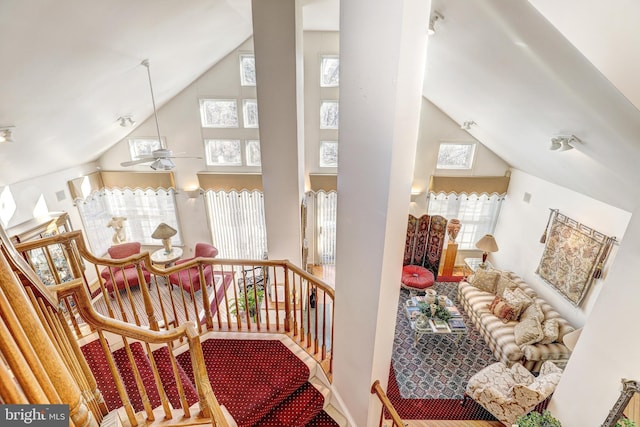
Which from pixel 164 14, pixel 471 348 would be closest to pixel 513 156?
pixel 471 348

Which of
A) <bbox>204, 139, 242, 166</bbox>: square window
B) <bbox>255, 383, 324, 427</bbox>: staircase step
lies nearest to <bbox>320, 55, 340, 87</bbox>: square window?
<bbox>204, 139, 242, 166</bbox>: square window

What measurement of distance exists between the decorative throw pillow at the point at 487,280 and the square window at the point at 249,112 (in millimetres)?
5541

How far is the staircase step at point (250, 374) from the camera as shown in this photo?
2.28 m

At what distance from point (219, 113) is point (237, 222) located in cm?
248

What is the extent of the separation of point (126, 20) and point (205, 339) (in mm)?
3039

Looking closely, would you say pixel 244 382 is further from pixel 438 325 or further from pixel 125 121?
pixel 125 121

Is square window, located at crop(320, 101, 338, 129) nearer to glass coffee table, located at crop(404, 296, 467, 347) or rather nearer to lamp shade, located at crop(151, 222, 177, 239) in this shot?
lamp shade, located at crop(151, 222, 177, 239)

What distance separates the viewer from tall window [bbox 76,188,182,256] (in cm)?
648

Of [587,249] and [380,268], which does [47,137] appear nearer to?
[380,268]

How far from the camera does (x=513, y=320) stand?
4746mm

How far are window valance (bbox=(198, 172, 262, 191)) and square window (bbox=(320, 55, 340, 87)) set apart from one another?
244cm

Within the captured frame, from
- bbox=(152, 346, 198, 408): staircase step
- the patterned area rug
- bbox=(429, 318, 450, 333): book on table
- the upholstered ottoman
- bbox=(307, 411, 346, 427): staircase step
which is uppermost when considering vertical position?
bbox=(152, 346, 198, 408): staircase step

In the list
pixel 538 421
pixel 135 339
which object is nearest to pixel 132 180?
pixel 135 339

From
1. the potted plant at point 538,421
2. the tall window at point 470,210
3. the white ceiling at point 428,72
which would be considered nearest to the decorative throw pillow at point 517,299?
the white ceiling at point 428,72
